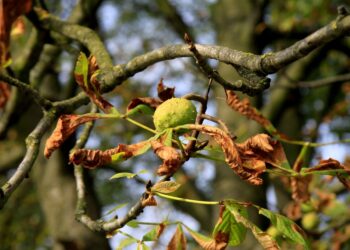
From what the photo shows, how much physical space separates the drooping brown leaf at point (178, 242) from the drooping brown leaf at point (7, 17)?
83 centimetres

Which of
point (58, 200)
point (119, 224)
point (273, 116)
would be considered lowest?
point (119, 224)

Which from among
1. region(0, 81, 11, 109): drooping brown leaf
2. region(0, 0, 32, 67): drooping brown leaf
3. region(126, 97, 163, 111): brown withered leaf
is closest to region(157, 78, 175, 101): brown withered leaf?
region(126, 97, 163, 111): brown withered leaf

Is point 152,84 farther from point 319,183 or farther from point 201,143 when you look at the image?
point 201,143

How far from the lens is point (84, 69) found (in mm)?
1676

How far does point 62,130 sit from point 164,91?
0.36m

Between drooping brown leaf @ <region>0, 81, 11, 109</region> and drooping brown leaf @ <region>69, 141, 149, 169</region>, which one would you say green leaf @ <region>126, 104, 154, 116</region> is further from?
drooping brown leaf @ <region>0, 81, 11, 109</region>

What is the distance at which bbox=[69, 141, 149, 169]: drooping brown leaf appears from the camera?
150 centimetres

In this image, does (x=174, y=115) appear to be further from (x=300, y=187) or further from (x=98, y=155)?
(x=300, y=187)

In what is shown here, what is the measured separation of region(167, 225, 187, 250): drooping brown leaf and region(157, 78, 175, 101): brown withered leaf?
40 centimetres

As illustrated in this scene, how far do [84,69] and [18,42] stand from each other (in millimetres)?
3092

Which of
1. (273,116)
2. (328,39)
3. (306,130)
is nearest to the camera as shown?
(328,39)

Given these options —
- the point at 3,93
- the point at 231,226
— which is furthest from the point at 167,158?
the point at 3,93

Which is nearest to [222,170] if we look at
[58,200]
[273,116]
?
[273,116]

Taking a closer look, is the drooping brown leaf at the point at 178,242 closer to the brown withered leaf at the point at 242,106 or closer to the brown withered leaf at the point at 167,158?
the brown withered leaf at the point at 167,158
